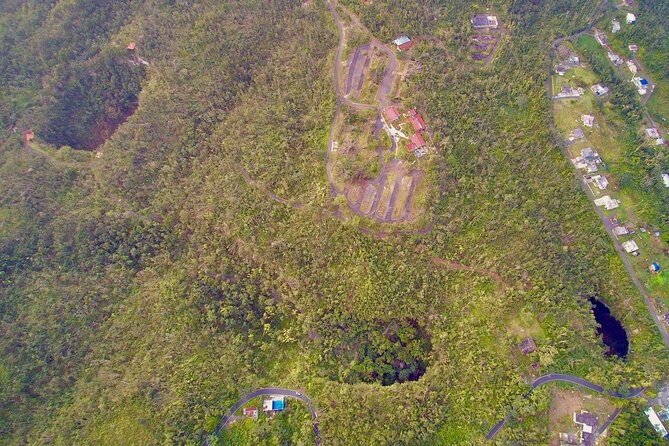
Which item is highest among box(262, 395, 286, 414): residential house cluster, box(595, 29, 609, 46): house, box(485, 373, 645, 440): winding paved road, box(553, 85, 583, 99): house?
box(595, 29, 609, 46): house

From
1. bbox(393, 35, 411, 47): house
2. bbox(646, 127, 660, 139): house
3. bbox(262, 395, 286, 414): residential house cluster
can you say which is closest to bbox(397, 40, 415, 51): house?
bbox(393, 35, 411, 47): house

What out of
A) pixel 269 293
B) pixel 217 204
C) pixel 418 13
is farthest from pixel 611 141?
pixel 217 204

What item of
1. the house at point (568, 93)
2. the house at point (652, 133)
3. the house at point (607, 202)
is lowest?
the house at point (607, 202)

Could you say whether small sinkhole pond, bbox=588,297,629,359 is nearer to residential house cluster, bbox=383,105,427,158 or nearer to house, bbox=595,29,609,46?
residential house cluster, bbox=383,105,427,158

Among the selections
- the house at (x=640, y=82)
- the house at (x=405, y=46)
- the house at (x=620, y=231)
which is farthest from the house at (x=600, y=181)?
the house at (x=405, y=46)

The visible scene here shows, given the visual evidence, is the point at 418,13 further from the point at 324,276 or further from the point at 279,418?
the point at 279,418

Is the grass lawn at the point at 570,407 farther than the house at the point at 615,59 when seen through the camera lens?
No

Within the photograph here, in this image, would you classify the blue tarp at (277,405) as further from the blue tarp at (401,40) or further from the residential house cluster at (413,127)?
the blue tarp at (401,40)
